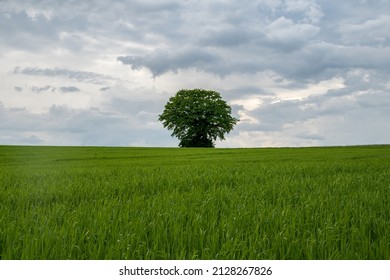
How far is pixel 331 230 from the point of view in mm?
4762

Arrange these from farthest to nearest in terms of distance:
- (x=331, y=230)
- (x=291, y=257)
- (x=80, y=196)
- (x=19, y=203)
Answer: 1. (x=80, y=196)
2. (x=19, y=203)
3. (x=331, y=230)
4. (x=291, y=257)

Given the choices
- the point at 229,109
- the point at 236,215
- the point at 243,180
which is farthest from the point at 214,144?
the point at 236,215

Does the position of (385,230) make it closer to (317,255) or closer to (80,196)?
(317,255)

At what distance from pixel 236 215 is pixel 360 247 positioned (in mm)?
1723

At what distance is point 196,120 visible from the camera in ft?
258

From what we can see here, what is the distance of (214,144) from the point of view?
79500mm

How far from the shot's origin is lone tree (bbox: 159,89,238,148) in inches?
3059

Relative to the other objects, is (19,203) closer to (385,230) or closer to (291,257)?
(291,257)

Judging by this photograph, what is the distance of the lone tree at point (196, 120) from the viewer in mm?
77688

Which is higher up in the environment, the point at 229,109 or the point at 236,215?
the point at 229,109

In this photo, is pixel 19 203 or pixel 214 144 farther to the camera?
pixel 214 144
